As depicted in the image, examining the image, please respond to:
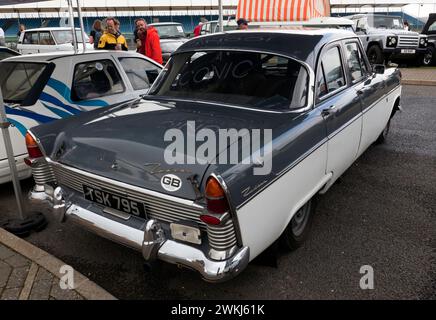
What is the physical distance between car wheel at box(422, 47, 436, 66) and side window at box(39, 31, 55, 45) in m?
13.0

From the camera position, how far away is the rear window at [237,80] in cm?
321

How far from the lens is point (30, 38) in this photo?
1433 centimetres

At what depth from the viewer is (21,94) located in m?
4.52

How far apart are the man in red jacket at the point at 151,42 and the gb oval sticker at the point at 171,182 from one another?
19.5 feet

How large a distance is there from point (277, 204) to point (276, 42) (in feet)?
5.19

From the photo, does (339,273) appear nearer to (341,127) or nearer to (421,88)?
(341,127)

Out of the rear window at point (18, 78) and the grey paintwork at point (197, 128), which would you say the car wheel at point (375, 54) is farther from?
the rear window at point (18, 78)

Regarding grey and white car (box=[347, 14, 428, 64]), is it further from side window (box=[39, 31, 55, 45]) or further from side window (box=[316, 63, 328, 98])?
side window (box=[316, 63, 328, 98])

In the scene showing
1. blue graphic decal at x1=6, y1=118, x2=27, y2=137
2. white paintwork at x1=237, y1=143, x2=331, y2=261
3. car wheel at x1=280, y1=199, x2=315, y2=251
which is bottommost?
car wheel at x1=280, y1=199, x2=315, y2=251

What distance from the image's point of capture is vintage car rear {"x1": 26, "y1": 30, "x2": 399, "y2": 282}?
2.31 m

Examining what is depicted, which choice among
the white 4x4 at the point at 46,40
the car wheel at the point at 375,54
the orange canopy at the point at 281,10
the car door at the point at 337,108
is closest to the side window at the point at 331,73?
the car door at the point at 337,108

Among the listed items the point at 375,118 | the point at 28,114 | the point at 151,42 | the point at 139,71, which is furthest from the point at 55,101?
the point at 151,42

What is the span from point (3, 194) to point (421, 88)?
9.96 metres

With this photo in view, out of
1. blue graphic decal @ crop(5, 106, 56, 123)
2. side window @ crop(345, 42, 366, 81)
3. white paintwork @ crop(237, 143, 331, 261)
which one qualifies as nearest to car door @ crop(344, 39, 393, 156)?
side window @ crop(345, 42, 366, 81)
